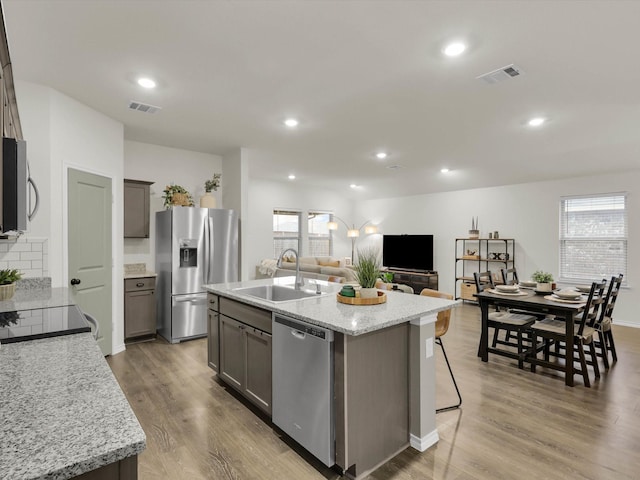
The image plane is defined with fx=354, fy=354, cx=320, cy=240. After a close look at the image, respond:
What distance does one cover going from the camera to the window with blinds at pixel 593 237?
5.79 m

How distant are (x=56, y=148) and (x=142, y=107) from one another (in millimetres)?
890

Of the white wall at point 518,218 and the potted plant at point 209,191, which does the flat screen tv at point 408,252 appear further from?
the potted plant at point 209,191

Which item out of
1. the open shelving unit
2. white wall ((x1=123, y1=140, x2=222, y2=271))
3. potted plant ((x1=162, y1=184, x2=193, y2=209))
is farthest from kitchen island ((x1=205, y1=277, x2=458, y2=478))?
the open shelving unit

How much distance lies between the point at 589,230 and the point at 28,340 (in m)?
7.50

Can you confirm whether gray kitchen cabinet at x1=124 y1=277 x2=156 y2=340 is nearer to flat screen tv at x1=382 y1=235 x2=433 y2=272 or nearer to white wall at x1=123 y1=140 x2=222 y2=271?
white wall at x1=123 y1=140 x2=222 y2=271

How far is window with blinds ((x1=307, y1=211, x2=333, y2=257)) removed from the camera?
9281 millimetres

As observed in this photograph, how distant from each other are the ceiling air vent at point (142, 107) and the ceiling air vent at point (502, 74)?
10.3ft

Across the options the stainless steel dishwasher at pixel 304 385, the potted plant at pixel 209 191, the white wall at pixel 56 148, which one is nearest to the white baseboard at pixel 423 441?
the stainless steel dishwasher at pixel 304 385

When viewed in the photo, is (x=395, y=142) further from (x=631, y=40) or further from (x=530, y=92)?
(x=631, y=40)

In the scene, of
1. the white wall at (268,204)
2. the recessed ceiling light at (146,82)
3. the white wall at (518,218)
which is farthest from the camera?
the white wall at (268,204)

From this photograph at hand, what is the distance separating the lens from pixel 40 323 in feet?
5.76

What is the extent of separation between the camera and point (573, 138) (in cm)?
464

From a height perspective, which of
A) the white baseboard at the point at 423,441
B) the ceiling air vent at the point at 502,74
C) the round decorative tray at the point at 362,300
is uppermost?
the ceiling air vent at the point at 502,74

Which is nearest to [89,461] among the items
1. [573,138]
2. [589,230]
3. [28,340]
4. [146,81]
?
[28,340]
